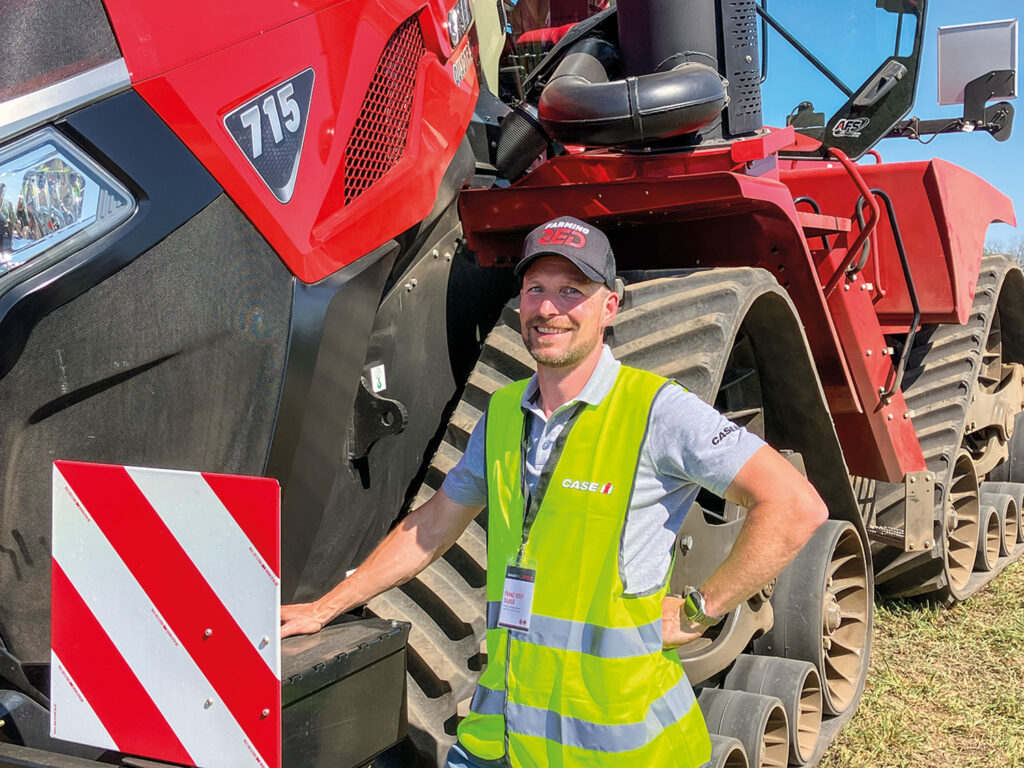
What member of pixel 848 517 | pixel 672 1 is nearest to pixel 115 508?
pixel 672 1

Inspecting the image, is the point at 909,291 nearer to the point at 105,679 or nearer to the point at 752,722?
the point at 752,722

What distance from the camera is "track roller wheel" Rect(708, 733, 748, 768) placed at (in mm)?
2662

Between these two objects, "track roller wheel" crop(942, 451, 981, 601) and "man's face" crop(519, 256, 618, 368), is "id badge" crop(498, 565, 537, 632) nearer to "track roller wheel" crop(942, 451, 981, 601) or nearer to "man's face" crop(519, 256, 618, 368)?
"man's face" crop(519, 256, 618, 368)

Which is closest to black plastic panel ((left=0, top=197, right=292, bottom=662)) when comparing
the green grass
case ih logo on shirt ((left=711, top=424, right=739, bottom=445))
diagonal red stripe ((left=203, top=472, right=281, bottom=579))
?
diagonal red stripe ((left=203, top=472, right=281, bottom=579))

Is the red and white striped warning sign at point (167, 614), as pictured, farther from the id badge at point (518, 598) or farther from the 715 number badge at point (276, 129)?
the 715 number badge at point (276, 129)

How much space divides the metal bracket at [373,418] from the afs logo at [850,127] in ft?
9.48

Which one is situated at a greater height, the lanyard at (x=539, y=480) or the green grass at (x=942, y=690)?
the lanyard at (x=539, y=480)

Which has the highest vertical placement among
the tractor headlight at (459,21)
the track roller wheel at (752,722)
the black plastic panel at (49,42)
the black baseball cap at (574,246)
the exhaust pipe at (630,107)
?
the black plastic panel at (49,42)

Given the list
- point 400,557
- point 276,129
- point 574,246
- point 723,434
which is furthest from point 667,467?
point 276,129

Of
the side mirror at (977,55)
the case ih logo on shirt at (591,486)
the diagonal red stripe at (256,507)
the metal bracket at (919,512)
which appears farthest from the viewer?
the side mirror at (977,55)

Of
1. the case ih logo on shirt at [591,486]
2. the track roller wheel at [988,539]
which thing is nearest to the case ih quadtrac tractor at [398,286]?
the case ih logo on shirt at [591,486]

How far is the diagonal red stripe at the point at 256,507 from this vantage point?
5.88ft

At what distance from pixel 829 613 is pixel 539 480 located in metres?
1.82

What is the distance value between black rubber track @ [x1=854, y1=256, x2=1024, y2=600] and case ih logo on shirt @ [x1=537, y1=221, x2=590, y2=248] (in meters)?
2.97
